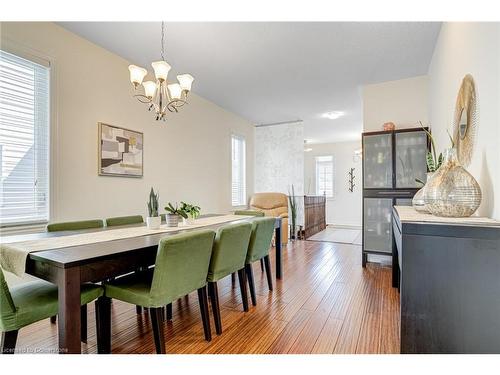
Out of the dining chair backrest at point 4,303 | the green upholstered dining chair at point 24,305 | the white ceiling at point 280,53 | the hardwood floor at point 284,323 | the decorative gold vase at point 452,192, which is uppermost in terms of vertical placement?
the white ceiling at point 280,53

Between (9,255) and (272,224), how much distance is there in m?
2.12

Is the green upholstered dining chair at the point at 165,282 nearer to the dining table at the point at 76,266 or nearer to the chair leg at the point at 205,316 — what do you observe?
the chair leg at the point at 205,316

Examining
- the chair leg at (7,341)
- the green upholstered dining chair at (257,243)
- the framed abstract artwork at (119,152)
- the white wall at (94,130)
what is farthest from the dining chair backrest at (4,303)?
the framed abstract artwork at (119,152)

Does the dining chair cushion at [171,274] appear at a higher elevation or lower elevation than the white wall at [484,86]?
lower

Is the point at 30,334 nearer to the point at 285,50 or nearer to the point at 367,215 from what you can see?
the point at 285,50

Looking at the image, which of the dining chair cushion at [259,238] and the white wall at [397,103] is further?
the white wall at [397,103]

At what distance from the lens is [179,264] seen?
1.65 meters

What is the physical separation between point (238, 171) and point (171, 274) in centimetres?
456

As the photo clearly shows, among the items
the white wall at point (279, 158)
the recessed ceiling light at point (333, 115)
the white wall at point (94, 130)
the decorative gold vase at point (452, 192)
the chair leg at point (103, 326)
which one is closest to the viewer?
the decorative gold vase at point (452, 192)

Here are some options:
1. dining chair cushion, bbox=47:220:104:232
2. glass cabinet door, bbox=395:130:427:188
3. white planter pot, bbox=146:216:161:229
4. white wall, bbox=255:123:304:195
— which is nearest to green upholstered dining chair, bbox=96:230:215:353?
white planter pot, bbox=146:216:161:229

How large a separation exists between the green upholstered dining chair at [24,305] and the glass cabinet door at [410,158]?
3.69 metres

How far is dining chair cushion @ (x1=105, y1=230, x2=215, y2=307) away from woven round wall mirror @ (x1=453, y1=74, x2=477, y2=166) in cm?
180

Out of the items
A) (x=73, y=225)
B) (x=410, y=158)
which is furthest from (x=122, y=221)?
(x=410, y=158)

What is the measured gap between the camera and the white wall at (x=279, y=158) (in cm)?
618
